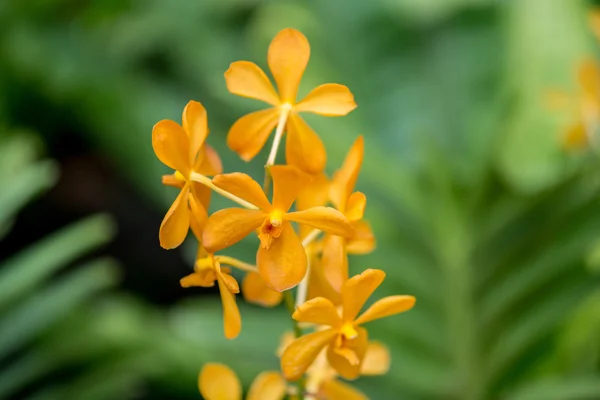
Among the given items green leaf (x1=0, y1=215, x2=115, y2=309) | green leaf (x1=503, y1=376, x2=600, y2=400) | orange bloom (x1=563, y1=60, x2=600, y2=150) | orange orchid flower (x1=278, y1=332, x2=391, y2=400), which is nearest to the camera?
orange orchid flower (x1=278, y1=332, x2=391, y2=400)

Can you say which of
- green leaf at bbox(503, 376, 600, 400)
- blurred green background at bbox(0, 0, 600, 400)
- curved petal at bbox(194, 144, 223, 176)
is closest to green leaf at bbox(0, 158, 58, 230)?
blurred green background at bbox(0, 0, 600, 400)

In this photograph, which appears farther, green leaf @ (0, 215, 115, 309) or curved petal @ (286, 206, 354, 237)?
green leaf @ (0, 215, 115, 309)

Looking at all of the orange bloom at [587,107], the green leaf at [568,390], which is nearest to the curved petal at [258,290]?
the green leaf at [568,390]

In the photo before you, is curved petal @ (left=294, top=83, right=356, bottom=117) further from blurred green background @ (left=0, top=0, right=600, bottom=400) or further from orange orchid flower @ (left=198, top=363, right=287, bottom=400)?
blurred green background @ (left=0, top=0, right=600, bottom=400)

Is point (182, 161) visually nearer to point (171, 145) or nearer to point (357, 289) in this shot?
point (171, 145)

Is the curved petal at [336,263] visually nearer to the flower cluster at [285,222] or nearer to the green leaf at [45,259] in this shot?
the flower cluster at [285,222]
